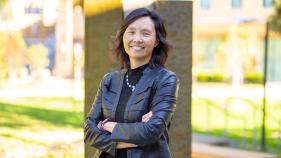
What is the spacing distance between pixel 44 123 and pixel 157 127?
10920 millimetres

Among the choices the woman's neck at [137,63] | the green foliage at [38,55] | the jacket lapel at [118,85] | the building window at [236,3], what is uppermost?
the building window at [236,3]

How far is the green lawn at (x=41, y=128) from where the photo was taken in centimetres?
889

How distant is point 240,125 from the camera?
1495 centimetres

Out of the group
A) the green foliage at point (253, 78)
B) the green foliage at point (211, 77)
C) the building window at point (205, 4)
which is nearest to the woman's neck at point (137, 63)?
Answer: the green foliage at point (253, 78)

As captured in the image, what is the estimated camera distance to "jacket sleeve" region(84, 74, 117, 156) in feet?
9.86

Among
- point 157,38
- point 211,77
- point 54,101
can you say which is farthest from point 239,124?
point 211,77

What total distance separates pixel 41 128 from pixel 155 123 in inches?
388

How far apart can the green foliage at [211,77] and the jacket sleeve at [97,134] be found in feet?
121

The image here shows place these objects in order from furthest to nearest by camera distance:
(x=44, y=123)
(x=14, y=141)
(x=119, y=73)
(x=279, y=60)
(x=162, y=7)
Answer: (x=279, y=60) < (x=44, y=123) < (x=14, y=141) < (x=162, y=7) < (x=119, y=73)

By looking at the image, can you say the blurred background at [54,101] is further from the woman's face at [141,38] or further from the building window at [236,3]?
the building window at [236,3]

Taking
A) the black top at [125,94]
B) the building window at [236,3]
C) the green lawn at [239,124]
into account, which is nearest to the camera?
the black top at [125,94]

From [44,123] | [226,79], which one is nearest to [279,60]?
[226,79]

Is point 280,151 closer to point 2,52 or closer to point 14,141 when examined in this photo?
point 14,141

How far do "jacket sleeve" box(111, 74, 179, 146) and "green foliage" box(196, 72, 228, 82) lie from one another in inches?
1454
